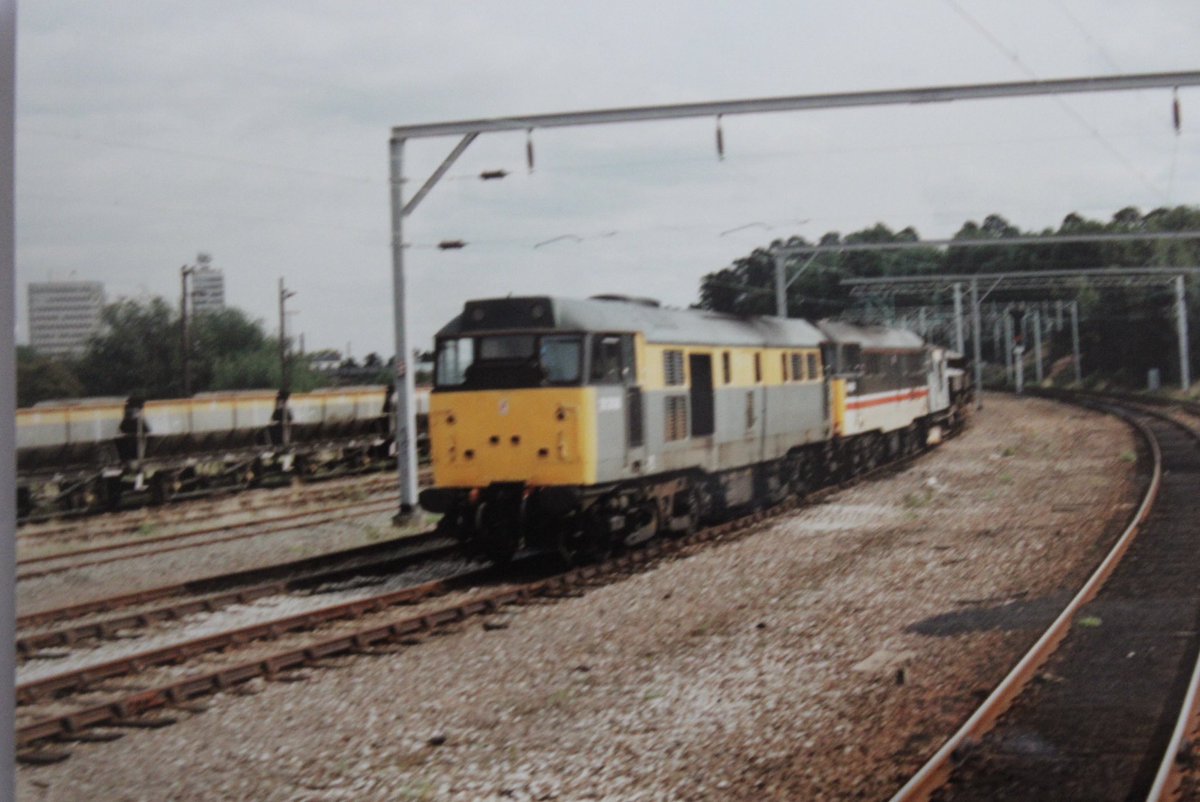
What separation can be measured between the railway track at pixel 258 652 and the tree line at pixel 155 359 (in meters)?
2.09

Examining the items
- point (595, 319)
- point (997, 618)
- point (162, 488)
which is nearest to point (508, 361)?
point (595, 319)

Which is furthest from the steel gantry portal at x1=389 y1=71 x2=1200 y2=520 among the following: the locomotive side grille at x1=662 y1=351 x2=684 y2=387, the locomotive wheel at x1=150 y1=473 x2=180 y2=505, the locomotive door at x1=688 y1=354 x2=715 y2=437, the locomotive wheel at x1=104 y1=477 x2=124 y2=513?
the locomotive wheel at x1=150 y1=473 x2=180 y2=505

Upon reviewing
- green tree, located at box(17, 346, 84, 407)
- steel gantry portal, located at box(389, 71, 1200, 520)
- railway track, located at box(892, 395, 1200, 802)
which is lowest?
railway track, located at box(892, 395, 1200, 802)

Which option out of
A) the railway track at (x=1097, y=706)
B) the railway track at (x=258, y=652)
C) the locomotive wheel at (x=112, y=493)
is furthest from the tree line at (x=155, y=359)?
the locomotive wheel at (x=112, y=493)

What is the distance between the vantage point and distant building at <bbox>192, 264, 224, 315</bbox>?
5.09 m

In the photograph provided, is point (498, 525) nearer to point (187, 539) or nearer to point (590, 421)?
point (590, 421)

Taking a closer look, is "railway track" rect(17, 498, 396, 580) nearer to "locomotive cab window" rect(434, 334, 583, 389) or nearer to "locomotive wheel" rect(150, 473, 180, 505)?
"locomotive wheel" rect(150, 473, 180, 505)

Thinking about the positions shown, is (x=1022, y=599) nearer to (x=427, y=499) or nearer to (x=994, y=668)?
(x=994, y=668)

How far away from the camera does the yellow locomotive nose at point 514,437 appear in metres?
11.8

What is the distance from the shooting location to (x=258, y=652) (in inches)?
366

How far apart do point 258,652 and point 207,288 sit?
4.90 meters

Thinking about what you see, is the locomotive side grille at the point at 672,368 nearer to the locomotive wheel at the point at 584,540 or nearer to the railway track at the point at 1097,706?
the locomotive wheel at the point at 584,540

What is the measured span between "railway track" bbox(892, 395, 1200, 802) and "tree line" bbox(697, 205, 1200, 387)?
4.02m

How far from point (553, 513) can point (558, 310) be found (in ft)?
7.19
